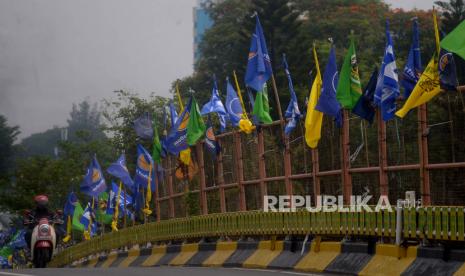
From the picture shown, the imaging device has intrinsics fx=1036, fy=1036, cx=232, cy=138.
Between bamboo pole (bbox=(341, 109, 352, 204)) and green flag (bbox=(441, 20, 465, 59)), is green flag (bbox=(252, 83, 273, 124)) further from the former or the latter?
green flag (bbox=(441, 20, 465, 59))

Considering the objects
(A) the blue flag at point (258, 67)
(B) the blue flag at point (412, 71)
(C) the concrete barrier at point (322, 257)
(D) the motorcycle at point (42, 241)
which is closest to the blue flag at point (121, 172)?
(C) the concrete barrier at point (322, 257)

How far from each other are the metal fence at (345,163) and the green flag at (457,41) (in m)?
1.51

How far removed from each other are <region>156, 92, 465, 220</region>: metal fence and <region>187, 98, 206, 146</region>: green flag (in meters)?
0.28

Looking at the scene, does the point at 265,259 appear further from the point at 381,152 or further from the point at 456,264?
the point at 456,264

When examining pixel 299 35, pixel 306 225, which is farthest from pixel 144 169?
pixel 299 35

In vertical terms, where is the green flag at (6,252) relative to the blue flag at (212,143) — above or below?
below

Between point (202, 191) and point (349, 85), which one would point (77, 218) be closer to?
point (202, 191)

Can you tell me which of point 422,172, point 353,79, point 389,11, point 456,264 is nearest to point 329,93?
point 353,79

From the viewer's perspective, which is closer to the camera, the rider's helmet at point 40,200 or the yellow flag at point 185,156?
Result: the rider's helmet at point 40,200

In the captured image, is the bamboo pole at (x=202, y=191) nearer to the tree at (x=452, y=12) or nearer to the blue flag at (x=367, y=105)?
the blue flag at (x=367, y=105)

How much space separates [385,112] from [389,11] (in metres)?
60.0

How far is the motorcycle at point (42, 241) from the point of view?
20.1 metres

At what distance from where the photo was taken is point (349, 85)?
20000 millimetres

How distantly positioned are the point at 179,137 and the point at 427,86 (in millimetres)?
11929
